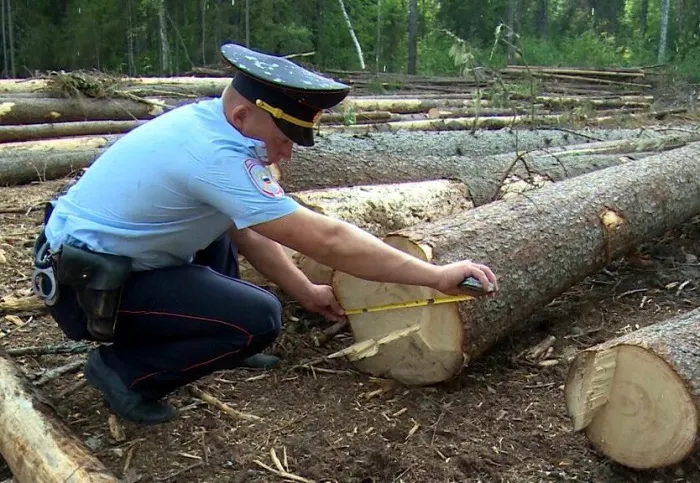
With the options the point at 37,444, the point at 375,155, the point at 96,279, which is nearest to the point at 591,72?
the point at 375,155

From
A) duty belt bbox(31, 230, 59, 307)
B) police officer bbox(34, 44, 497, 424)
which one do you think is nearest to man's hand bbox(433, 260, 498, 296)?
police officer bbox(34, 44, 497, 424)

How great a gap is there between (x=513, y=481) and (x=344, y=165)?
2.33 m

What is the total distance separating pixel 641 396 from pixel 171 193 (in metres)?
1.63

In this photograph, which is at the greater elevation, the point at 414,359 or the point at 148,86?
the point at 148,86

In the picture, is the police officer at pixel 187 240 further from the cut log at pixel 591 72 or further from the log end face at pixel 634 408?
the cut log at pixel 591 72

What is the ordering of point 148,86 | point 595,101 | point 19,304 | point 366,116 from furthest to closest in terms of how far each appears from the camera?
point 595,101, point 366,116, point 148,86, point 19,304

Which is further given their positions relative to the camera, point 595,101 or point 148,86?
point 595,101

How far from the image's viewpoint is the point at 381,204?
149 inches

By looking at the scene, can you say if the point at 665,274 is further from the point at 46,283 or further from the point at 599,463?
the point at 46,283

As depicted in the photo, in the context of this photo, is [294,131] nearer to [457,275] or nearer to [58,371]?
[457,275]

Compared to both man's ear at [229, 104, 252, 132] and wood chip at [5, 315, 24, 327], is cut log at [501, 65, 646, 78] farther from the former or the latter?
man's ear at [229, 104, 252, 132]

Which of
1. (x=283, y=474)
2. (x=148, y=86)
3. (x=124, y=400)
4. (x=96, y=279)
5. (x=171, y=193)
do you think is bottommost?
(x=283, y=474)

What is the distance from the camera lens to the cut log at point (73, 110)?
7516 mm

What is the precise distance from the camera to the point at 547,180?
4.57 m
